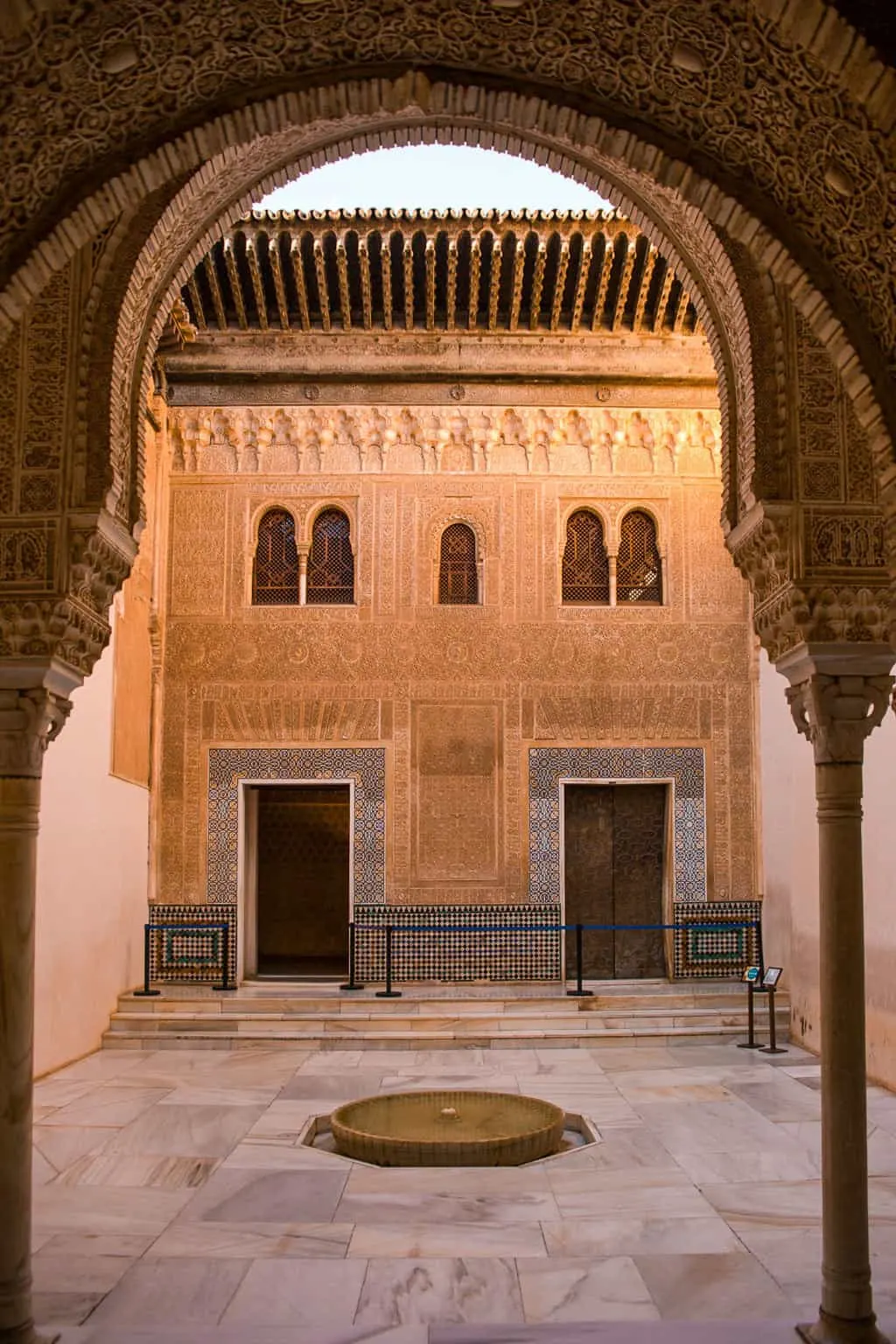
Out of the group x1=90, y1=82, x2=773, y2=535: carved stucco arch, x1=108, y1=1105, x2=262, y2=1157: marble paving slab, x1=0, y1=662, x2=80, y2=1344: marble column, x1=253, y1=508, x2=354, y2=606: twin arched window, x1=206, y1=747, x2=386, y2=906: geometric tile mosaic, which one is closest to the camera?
x1=0, y1=662, x2=80, y2=1344: marble column

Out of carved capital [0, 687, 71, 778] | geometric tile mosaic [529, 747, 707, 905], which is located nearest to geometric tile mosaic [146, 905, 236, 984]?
geometric tile mosaic [529, 747, 707, 905]

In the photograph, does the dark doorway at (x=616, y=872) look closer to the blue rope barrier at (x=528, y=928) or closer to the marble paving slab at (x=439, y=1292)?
the blue rope barrier at (x=528, y=928)

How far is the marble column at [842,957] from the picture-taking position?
12.1ft

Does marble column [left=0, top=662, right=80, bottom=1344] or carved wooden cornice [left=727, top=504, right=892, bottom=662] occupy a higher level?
carved wooden cornice [left=727, top=504, right=892, bottom=662]

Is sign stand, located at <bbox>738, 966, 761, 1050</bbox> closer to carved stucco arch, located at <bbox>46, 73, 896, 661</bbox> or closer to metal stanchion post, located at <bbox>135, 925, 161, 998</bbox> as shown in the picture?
metal stanchion post, located at <bbox>135, 925, 161, 998</bbox>

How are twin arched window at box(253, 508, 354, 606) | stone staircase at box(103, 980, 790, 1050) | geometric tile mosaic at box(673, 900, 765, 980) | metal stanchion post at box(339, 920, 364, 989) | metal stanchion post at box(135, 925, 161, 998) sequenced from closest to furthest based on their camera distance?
stone staircase at box(103, 980, 790, 1050) → metal stanchion post at box(135, 925, 161, 998) → metal stanchion post at box(339, 920, 364, 989) → geometric tile mosaic at box(673, 900, 765, 980) → twin arched window at box(253, 508, 354, 606)

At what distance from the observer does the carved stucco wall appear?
1141 cm

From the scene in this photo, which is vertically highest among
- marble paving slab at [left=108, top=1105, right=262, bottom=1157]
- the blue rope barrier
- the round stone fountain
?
the blue rope barrier

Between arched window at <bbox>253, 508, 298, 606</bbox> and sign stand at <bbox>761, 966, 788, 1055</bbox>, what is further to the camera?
arched window at <bbox>253, 508, 298, 606</bbox>

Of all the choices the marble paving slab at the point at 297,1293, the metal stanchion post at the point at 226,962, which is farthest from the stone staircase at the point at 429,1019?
the marble paving slab at the point at 297,1293

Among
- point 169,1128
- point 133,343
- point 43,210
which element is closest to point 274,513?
point 169,1128

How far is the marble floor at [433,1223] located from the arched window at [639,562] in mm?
5061

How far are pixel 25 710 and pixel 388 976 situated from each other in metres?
6.67

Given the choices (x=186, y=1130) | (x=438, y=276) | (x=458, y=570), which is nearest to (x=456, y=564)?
(x=458, y=570)
